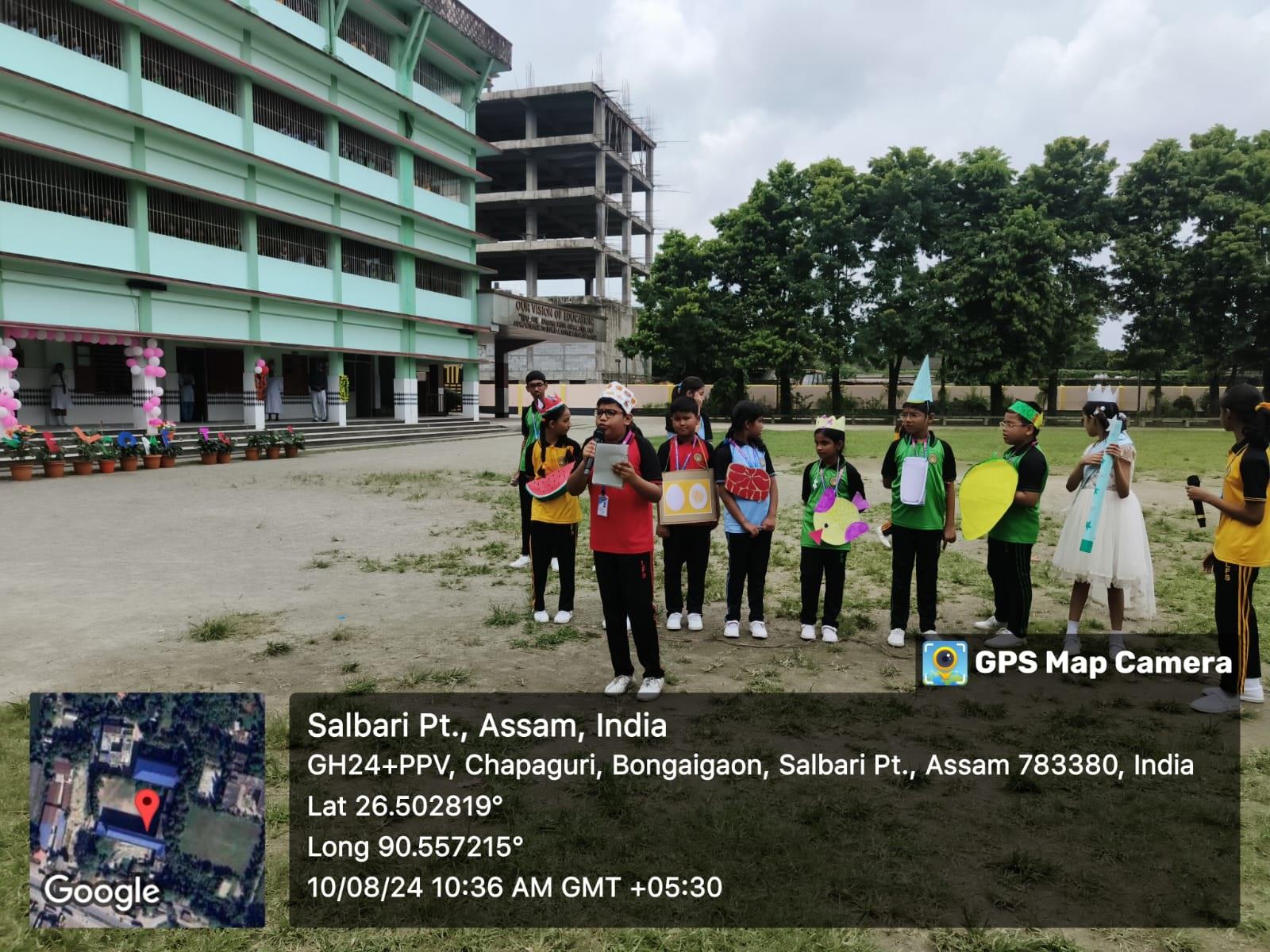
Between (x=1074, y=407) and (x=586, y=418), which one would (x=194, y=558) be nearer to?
(x=586, y=418)

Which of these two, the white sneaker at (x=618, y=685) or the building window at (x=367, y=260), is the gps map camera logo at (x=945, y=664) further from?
the building window at (x=367, y=260)

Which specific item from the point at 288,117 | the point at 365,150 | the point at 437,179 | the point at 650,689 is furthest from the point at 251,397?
the point at 650,689

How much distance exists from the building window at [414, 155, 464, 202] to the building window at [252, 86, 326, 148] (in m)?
5.13

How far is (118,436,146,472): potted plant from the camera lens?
58.1 ft

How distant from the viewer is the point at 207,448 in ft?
65.4

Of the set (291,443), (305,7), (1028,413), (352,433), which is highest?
(305,7)

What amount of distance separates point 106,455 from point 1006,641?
18.3 meters

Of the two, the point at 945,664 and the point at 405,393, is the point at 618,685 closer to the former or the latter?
the point at 945,664

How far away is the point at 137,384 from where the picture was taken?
2202 centimetres

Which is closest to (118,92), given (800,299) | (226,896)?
(226,896)

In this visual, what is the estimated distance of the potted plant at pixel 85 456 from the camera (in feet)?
55.8

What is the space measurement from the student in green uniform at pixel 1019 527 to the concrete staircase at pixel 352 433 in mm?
18592

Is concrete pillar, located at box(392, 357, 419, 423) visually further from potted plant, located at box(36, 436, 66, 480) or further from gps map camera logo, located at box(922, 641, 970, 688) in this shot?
gps map camera logo, located at box(922, 641, 970, 688)

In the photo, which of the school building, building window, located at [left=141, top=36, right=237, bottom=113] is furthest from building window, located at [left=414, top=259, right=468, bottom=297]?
building window, located at [left=141, top=36, right=237, bottom=113]
